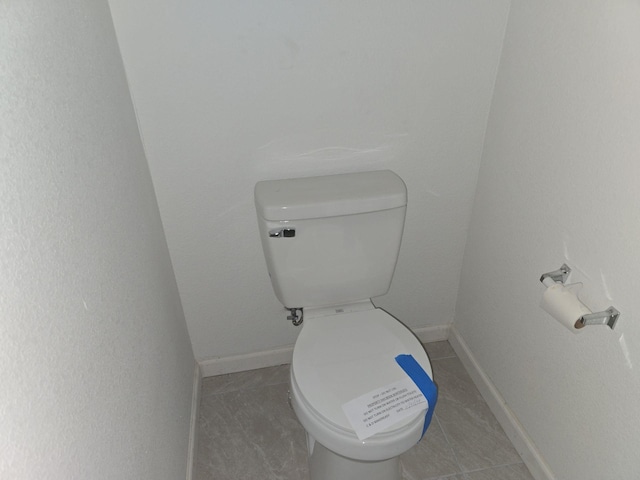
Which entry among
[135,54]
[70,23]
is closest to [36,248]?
[70,23]

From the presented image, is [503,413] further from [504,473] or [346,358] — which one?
[346,358]

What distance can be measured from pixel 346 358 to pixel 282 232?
1.26ft

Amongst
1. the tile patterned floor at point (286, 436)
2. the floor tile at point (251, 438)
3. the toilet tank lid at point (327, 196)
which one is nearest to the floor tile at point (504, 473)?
the tile patterned floor at point (286, 436)

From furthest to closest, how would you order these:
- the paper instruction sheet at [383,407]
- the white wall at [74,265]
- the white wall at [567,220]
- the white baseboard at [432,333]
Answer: the white baseboard at [432,333] < the paper instruction sheet at [383,407] < the white wall at [567,220] < the white wall at [74,265]

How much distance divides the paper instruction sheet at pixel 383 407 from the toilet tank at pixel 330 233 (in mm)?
375

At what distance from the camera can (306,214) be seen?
1304 millimetres

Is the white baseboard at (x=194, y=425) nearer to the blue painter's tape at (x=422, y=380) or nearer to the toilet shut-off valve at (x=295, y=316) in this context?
the toilet shut-off valve at (x=295, y=316)

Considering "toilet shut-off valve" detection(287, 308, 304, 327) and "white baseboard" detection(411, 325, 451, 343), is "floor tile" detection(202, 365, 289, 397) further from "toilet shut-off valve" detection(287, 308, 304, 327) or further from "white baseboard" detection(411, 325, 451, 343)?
"white baseboard" detection(411, 325, 451, 343)

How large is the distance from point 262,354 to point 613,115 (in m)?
1.34

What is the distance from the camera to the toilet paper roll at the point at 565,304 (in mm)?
1081

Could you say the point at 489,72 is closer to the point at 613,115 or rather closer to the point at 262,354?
the point at 613,115

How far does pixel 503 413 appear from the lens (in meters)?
1.57

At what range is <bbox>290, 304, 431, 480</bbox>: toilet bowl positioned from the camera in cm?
111

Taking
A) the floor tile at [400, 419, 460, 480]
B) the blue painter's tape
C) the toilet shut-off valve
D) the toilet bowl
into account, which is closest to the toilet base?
the toilet bowl
